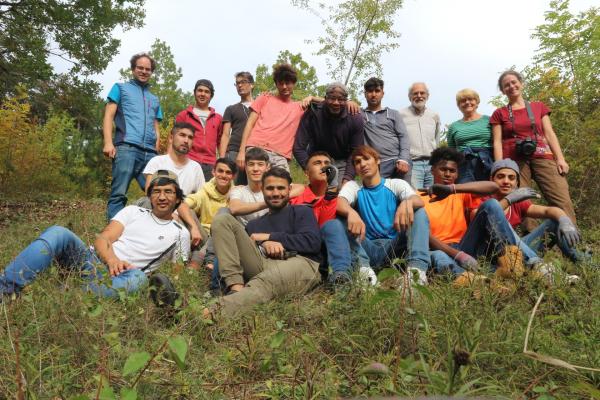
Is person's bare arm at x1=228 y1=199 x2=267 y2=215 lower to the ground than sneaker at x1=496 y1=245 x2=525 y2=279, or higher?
higher

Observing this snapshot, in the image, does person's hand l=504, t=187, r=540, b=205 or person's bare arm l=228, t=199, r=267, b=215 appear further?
person's bare arm l=228, t=199, r=267, b=215

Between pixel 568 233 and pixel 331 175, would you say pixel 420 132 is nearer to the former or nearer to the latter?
pixel 331 175

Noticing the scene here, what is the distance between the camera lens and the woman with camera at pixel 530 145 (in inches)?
210

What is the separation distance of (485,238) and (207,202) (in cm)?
283

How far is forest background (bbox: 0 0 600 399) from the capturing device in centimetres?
219

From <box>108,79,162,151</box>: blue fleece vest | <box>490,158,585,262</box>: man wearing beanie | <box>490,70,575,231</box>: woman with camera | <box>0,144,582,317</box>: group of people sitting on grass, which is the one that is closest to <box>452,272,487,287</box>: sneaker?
<box>0,144,582,317</box>: group of people sitting on grass

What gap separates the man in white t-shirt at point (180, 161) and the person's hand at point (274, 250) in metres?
1.81

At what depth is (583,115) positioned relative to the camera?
365 inches

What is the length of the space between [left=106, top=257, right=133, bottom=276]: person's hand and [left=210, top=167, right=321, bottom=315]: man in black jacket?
70 centimetres

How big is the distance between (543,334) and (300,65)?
20.8 m

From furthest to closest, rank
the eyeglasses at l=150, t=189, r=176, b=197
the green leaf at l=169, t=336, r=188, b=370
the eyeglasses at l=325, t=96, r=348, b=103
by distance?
the eyeglasses at l=325, t=96, r=348, b=103 → the eyeglasses at l=150, t=189, r=176, b=197 → the green leaf at l=169, t=336, r=188, b=370

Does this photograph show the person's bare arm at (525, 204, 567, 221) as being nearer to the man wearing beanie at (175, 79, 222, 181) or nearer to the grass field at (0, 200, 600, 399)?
the grass field at (0, 200, 600, 399)

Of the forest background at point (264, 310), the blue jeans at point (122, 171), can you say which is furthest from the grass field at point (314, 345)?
the blue jeans at point (122, 171)

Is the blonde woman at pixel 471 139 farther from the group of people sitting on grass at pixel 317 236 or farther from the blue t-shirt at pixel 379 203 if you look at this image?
the blue t-shirt at pixel 379 203
